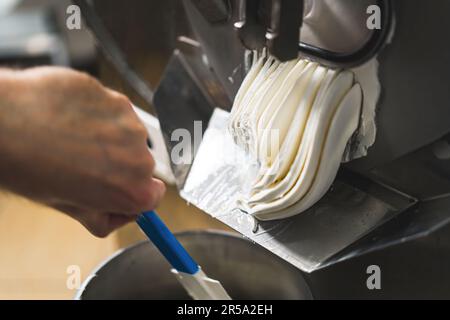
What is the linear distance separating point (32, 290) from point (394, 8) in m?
0.64

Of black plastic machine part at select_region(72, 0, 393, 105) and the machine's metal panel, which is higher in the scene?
black plastic machine part at select_region(72, 0, 393, 105)

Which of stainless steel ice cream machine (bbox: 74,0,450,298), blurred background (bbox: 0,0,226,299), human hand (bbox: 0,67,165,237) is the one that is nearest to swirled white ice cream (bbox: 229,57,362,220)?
stainless steel ice cream machine (bbox: 74,0,450,298)

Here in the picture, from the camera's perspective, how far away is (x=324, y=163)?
456 millimetres

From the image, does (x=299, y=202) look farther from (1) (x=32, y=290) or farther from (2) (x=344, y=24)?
(1) (x=32, y=290)

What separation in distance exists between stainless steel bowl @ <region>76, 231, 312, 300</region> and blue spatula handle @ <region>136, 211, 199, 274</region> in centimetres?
9

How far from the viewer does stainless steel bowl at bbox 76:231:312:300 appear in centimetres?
56

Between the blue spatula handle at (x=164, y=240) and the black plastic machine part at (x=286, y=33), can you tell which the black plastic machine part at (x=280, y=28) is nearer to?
the black plastic machine part at (x=286, y=33)

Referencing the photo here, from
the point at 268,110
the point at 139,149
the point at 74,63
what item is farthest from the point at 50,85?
the point at 74,63

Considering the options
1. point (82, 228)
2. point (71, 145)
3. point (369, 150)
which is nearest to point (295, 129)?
point (369, 150)

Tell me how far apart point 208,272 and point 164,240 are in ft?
0.54

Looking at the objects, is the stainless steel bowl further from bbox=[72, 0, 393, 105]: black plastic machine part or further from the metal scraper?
bbox=[72, 0, 393, 105]: black plastic machine part

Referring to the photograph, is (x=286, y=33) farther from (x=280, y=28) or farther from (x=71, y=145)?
(x=71, y=145)

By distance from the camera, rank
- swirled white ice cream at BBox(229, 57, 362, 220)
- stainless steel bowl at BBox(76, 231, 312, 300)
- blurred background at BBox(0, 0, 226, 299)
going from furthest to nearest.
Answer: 1. blurred background at BBox(0, 0, 226, 299)
2. stainless steel bowl at BBox(76, 231, 312, 300)
3. swirled white ice cream at BBox(229, 57, 362, 220)

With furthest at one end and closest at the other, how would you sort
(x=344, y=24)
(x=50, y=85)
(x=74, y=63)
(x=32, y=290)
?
(x=74, y=63) < (x=32, y=290) < (x=344, y=24) < (x=50, y=85)
